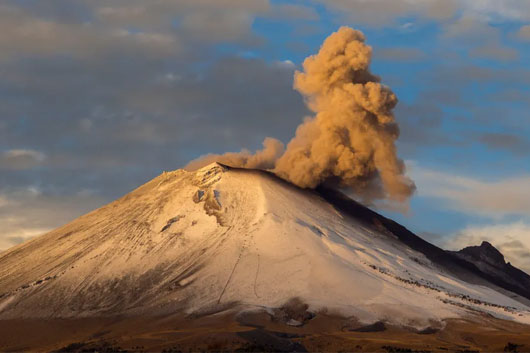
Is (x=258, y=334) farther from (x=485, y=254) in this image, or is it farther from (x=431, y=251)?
(x=485, y=254)

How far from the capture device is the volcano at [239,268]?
11100 cm

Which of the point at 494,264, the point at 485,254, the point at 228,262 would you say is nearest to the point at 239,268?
the point at 228,262

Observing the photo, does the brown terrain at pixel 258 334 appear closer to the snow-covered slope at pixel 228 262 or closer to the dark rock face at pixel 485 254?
the snow-covered slope at pixel 228 262

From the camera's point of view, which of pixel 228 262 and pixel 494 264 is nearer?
pixel 228 262

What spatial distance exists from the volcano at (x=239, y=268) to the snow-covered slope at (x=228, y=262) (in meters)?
0.28

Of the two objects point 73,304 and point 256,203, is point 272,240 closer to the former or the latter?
point 256,203

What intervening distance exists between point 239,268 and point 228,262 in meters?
2.62

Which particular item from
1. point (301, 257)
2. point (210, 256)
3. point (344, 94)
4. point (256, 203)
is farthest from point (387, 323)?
point (344, 94)

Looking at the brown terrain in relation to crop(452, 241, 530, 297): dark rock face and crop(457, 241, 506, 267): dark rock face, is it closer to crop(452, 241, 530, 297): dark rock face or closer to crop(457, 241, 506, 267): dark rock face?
crop(452, 241, 530, 297): dark rock face

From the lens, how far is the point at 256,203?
Result: 140750 mm

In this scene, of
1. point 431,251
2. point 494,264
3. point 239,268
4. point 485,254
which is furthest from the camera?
point 485,254

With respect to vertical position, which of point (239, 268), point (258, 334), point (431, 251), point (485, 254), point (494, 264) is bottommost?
point (258, 334)

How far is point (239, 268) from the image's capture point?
122 metres

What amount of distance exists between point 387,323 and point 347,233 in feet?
112
